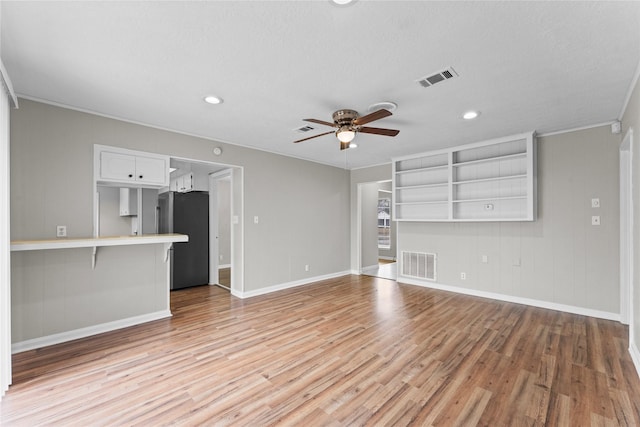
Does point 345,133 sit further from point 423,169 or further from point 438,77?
point 423,169

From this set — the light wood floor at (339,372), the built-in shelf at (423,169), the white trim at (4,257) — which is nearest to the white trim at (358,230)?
the built-in shelf at (423,169)

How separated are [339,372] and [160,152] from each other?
3.52 metres

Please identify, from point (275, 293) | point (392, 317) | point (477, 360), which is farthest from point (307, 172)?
point (477, 360)

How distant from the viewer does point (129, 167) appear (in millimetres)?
3510

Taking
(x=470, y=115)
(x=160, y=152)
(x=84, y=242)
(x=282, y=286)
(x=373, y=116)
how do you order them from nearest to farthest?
(x=373, y=116) → (x=84, y=242) → (x=470, y=115) → (x=160, y=152) → (x=282, y=286)

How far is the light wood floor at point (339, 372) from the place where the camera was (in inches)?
74.7

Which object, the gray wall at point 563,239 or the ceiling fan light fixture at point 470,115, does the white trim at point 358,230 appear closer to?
the gray wall at point 563,239

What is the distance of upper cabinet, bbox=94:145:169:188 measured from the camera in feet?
10.9

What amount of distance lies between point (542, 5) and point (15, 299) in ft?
16.1

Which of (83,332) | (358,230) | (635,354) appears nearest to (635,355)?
(635,354)

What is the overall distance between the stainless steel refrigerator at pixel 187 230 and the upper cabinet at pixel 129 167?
1496mm

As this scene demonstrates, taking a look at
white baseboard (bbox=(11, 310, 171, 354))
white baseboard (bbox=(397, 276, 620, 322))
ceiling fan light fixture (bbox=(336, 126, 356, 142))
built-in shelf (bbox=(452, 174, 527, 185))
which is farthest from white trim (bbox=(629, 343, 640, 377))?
white baseboard (bbox=(11, 310, 171, 354))

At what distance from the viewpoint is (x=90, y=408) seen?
197 centimetres

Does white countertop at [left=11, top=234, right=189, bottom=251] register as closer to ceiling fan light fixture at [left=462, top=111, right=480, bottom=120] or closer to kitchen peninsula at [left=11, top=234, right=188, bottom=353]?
kitchen peninsula at [left=11, top=234, right=188, bottom=353]
